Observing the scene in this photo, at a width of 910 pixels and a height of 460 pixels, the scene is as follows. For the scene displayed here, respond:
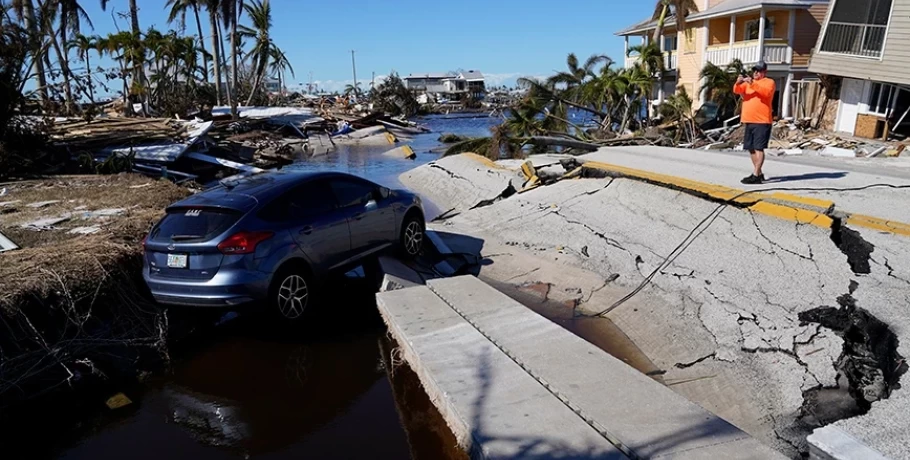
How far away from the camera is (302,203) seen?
7.90 metres

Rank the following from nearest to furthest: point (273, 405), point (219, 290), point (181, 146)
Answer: point (273, 405)
point (219, 290)
point (181, 146)

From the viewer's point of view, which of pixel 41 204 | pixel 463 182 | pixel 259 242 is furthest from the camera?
pixel 463 182

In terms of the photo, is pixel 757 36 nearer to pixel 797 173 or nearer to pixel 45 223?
pixel 797 173

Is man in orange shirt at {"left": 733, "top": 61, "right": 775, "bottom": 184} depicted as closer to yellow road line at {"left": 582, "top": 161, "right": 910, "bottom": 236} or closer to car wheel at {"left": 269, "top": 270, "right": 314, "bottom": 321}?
yellow road line at {"left": 582, "top": 161, "right": 910, "bottom": 236}

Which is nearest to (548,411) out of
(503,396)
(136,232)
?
(503,396)

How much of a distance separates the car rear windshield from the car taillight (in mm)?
158

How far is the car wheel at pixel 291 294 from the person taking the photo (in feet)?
23.7

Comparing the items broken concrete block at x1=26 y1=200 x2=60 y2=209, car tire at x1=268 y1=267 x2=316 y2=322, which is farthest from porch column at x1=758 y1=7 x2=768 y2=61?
broken concrete block at x1=26 y1=200 x2=60 y2=209

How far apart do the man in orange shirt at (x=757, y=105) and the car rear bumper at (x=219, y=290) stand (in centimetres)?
721

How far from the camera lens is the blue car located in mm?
6875

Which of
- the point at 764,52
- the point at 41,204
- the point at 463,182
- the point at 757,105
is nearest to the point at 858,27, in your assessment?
the point at 764,52

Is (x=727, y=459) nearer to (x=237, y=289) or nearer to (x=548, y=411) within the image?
(x=548, y=411)

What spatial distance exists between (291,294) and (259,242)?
76 cm

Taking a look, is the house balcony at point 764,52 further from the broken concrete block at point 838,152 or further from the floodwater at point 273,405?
the floodwater at point 273,405
